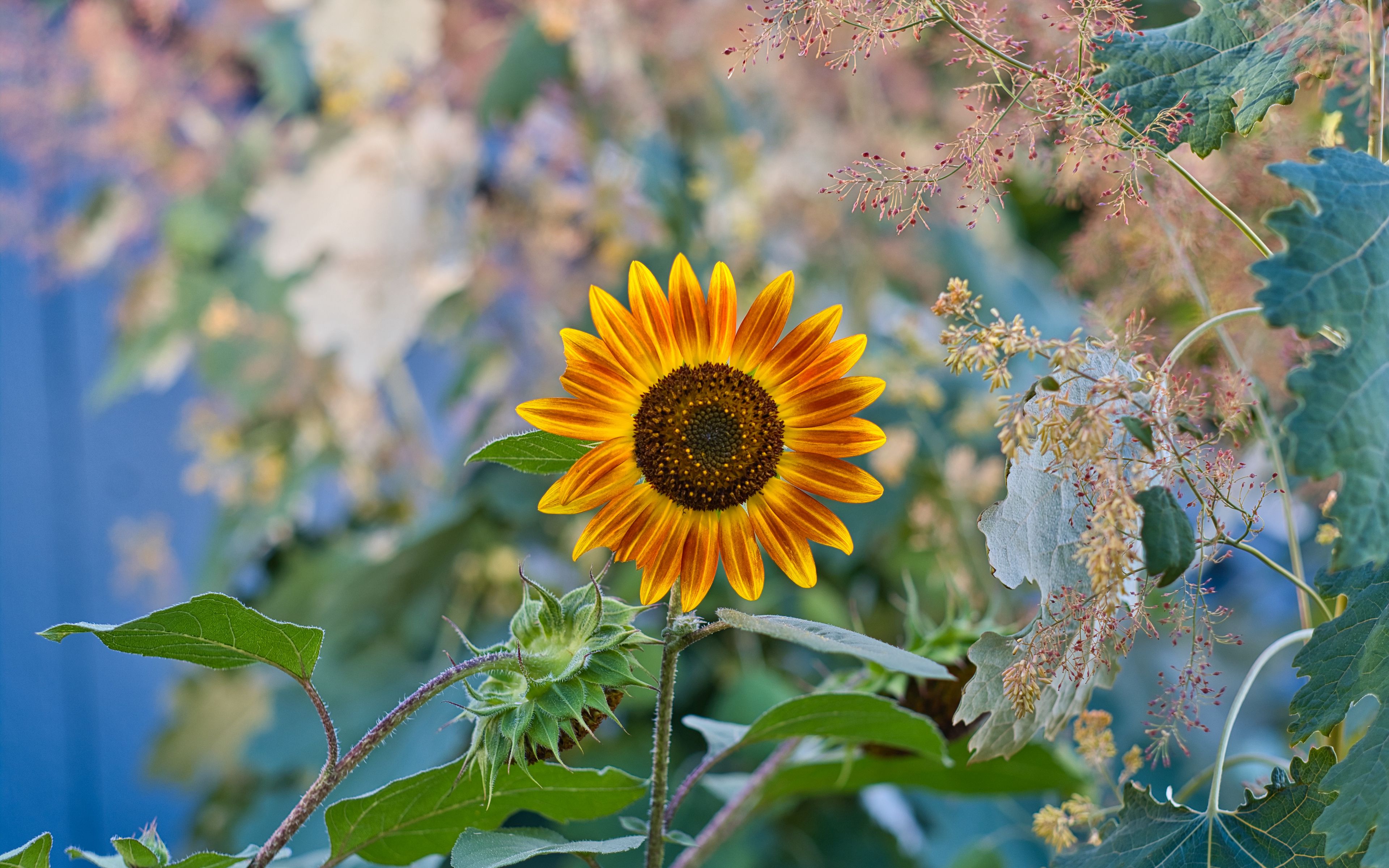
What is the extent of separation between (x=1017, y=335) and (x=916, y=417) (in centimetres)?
51

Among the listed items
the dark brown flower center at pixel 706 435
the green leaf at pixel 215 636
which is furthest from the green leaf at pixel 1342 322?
the green leaf at pixel 215 636

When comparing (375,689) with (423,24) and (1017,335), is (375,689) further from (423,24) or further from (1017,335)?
(1017,335)

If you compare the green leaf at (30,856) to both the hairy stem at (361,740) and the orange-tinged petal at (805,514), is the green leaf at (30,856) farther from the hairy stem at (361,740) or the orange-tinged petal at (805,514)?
the orange-tinged petal at (805,514)

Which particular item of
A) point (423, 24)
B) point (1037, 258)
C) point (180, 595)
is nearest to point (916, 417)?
point (1037, 258)

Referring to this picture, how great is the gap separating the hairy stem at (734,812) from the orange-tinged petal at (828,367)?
5.3 inches

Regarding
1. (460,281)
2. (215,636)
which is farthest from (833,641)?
(460,281)

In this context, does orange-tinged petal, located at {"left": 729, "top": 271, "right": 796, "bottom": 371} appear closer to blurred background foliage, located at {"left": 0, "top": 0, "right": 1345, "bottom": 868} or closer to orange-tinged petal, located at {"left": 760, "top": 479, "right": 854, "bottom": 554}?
orange-tinged petal, located at {"left": 760, "top": 479, "right": 854, "bottom": 554}

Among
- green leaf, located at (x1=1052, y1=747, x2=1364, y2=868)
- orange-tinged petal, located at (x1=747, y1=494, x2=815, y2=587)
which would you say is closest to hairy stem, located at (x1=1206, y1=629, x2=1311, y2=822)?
green leaf, located at (x1=1052, y1=747, x2=1364, y2=868)

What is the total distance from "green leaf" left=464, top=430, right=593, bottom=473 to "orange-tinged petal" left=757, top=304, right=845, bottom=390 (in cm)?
5

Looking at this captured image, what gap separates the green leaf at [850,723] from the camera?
0.27 meters

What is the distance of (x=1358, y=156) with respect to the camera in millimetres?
217

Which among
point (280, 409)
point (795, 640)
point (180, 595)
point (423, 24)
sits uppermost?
point (423, 24)

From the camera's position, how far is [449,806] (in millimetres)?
279

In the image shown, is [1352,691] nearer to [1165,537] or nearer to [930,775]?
[1165,537]
